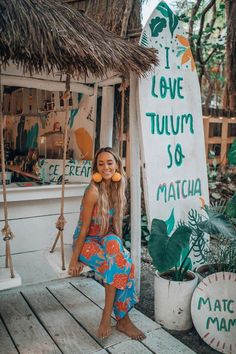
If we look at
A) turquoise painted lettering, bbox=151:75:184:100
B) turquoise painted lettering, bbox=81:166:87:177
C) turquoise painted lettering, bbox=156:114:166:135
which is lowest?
turquoise painted lettering, bbox=81:166:87:177

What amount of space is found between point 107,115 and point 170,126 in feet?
2.27

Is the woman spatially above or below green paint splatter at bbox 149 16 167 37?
below

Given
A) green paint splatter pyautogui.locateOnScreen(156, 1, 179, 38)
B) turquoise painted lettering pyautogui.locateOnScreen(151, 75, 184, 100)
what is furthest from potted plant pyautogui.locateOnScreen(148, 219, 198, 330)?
green paint splatter pyautogui.locateOnScreen(156, 1, 179, 38)

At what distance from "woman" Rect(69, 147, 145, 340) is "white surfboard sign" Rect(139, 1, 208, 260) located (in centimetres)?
39

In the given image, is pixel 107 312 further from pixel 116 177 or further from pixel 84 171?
pixel 84 171

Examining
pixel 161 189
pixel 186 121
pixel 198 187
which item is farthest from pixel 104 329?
pixel 186 121

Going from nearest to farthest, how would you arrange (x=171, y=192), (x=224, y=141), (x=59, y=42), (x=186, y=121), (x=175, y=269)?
(x=59, y=42), (x=175, y=269), (x=171, y=192), (x=186, y=121), (x=224, y=141)

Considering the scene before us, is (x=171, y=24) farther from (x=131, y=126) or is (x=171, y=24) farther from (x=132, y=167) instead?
(x=132, y=167)

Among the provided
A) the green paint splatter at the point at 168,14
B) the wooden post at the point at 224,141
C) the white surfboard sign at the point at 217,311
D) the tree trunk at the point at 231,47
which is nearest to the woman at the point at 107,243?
the white surfboard sign at the point at 217,311

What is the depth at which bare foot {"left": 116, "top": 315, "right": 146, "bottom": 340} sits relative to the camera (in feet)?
7.80

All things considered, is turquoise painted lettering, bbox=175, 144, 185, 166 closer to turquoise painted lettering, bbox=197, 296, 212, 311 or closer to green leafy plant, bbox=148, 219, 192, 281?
green leafy plant, bbox=148, 219, 192, 281

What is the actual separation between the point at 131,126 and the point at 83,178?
905mm

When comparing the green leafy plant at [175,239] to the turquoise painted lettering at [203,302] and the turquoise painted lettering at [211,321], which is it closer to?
the turquoise painted lettering at [203,302]

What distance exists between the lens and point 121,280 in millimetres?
2287
